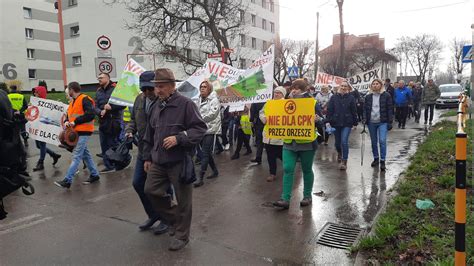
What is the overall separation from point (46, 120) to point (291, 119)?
513cm

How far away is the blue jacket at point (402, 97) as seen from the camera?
1503cm

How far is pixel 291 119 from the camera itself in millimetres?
5309

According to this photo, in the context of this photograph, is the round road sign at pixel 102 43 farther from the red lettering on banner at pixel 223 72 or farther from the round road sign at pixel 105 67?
the red lettering on banner at pixel 223 72

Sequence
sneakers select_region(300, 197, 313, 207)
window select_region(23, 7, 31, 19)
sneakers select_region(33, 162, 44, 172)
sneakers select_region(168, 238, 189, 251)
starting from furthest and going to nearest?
1. window select_region(23, 7, 31, 19)
2. sneakers select_region(33, 162, 44, 172)
3. sneakers select_region(300, 197, 313, 207)
4. sneakers select_region(168, 238, 189, 251)

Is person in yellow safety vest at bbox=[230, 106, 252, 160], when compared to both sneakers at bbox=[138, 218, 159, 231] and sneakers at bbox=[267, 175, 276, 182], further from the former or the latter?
sneakers at bbox=[138, 218, 159, 231]

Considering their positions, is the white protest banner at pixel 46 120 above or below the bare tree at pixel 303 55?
below

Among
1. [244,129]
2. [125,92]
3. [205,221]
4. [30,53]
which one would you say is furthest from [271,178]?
[30,53]

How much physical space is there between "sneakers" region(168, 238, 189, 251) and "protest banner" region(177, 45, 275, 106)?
12.7ft

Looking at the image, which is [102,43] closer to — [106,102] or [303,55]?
[106,102]

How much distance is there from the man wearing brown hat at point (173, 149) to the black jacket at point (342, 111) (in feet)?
14.3

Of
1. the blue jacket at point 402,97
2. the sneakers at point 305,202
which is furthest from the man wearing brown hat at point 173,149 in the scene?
the blue jacket at point 402,97

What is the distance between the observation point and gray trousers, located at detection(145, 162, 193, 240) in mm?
3982

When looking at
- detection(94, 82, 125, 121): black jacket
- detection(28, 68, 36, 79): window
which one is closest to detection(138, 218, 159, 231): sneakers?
detection(94, 82, 125, 121): black jacket

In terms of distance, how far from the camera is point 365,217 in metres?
4.82
